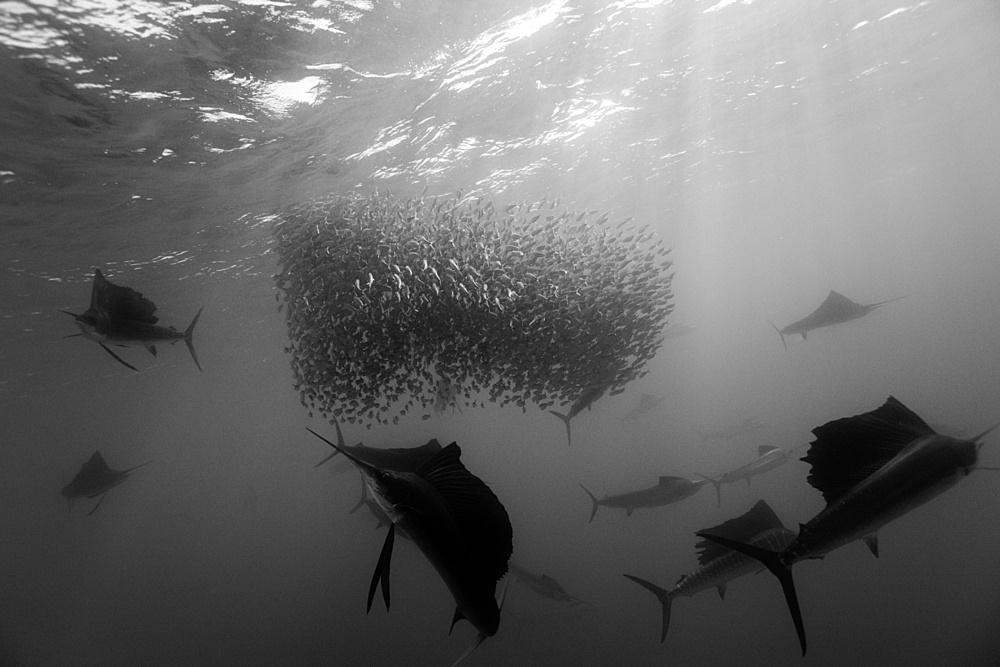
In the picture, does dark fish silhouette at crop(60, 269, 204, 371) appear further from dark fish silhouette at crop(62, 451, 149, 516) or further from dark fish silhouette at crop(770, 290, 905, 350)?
dark fish silhouette at crop(770, 290, 905, 350)

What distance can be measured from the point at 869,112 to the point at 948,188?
43.2 metres

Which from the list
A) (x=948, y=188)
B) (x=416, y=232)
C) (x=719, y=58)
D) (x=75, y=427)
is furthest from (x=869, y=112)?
(x=75, y=427)

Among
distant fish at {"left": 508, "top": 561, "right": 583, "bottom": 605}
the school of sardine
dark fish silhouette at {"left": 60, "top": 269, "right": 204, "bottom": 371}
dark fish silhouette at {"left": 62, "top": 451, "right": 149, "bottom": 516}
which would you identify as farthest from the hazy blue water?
dark fish silhouette at {"left": 62, "top": 451, "right": 149, "bottom": 516}

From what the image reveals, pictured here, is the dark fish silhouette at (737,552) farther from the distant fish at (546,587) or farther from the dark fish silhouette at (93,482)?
the dark fish silhouette at (93,482)

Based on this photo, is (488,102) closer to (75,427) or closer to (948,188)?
(75,427)

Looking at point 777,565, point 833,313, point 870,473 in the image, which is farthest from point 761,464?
point 777,565

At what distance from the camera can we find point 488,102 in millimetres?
13922

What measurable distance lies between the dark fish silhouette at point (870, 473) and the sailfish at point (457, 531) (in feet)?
4.30

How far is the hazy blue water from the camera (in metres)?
10.0

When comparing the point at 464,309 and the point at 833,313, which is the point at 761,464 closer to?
the point at 833,313

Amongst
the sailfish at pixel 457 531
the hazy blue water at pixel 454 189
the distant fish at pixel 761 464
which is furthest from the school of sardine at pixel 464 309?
the hazy blue water at pixel 454 189

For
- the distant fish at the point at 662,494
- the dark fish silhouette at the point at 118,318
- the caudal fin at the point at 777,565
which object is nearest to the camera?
the caudal fin at the point at 777,565

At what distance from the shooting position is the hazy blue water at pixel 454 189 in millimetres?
10039

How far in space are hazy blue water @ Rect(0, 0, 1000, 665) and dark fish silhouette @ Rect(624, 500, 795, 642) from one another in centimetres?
823
